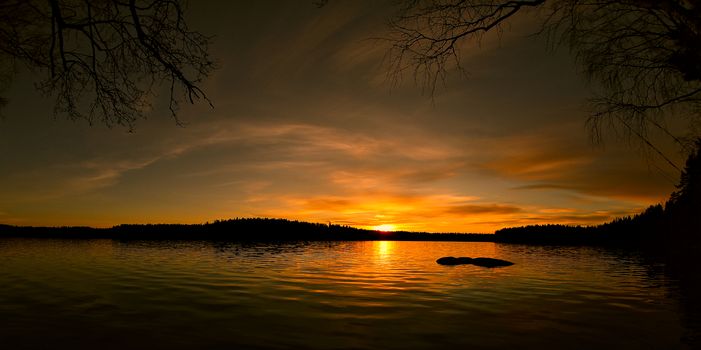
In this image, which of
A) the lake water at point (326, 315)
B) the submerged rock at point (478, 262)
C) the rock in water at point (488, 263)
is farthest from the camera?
the submerged rock at point (478, 262)

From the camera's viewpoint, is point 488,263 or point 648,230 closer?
point 488,263

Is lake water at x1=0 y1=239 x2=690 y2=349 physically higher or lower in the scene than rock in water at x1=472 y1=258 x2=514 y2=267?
lower

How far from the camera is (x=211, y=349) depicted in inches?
291

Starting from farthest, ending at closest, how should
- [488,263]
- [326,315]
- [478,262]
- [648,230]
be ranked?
[648,230]
[478,262]
[488,263]
[326,315]

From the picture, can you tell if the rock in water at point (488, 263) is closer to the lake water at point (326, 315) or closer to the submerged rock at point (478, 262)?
the submerged rock at point (478, 262)

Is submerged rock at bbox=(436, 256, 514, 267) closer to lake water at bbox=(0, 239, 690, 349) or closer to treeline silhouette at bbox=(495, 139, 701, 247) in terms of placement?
lake water at bbox=(0, 239, 690, 349)

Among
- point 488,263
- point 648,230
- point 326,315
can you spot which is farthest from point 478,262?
point 648,230

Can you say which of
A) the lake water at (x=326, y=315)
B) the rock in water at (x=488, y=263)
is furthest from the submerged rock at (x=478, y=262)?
the lake water at (x=326, y=315)

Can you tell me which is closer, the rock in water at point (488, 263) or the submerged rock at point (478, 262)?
the rock in water at point (488, 263)

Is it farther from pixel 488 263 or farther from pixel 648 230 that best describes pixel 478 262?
pixel 648 230

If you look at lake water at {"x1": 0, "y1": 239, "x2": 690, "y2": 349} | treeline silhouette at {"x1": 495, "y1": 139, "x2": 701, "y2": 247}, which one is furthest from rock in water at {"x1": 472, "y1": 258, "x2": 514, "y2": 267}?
treeline silhouette at {"x1": 495, "y1": 139, "x2": 701, "y2": 247}

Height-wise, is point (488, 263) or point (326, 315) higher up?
point (488, 263)

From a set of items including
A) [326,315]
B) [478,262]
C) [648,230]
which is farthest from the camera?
[648,230]

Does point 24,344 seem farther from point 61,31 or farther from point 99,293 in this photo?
point 99,293
